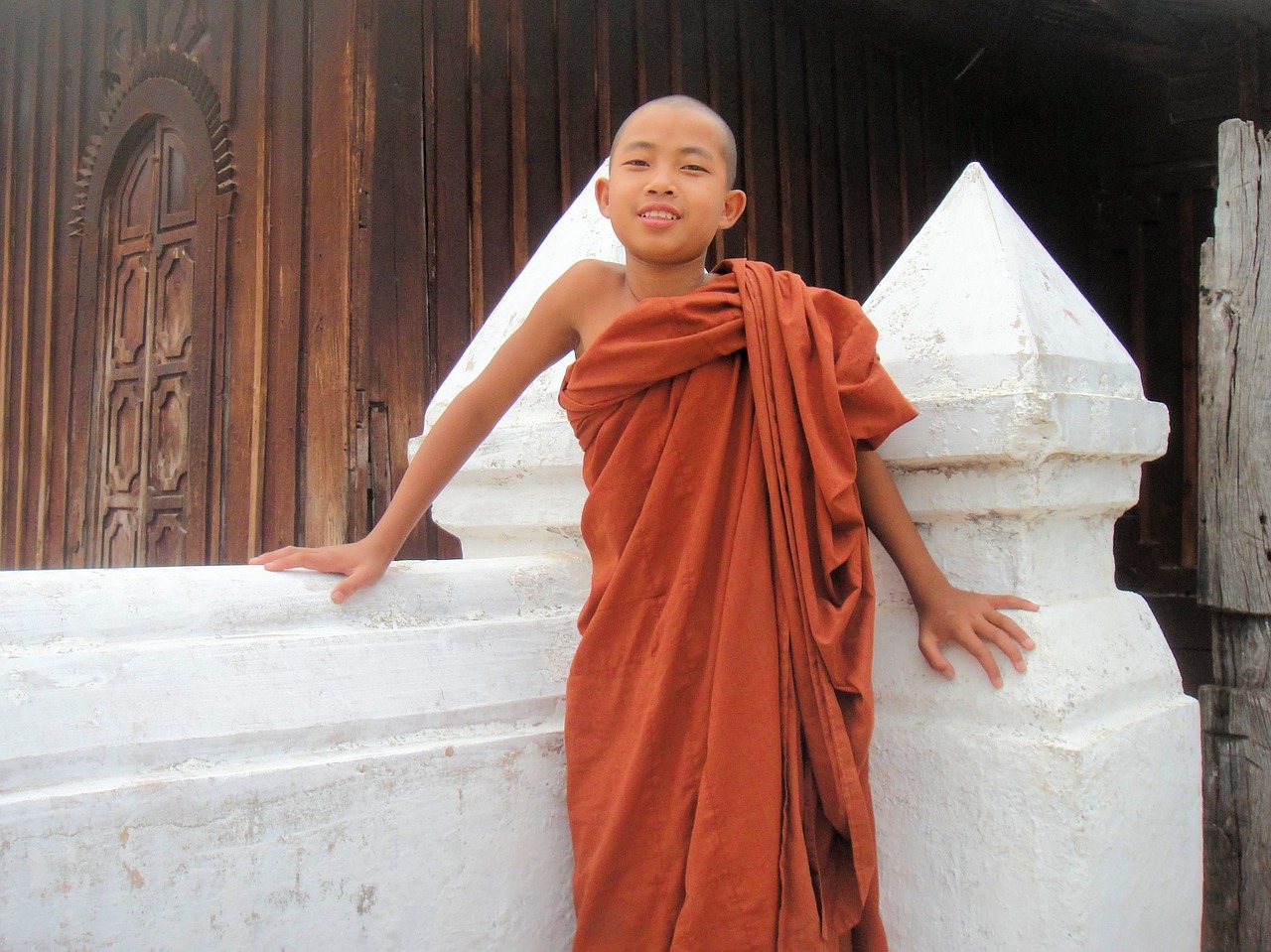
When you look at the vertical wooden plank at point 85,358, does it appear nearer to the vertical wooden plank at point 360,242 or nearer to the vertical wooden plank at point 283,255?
the vertical wooden plank at point 283,255

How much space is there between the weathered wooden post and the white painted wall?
749 millimetres

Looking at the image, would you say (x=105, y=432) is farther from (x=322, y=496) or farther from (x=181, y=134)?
(x=322, y=496)

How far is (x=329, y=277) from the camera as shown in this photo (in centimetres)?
339

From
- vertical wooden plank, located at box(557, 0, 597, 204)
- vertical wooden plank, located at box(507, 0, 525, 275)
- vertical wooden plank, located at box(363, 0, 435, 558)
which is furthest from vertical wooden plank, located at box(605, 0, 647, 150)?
vertical wooden plank, located at box(363, 0, 435, 558)

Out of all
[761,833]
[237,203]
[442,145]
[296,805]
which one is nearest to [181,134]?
[237,203]

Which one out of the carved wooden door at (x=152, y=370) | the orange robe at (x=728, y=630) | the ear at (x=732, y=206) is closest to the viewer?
the orange robe at (x=728, y=630)

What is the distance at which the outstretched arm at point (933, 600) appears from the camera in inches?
55.6

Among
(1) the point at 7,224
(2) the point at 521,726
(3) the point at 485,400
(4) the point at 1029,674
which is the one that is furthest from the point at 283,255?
(4) the point at 1029,674

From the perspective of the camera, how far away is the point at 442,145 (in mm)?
3482

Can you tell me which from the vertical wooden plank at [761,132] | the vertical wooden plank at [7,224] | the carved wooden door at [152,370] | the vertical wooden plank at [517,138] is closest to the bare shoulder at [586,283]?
the vertical wooden plank at [517,138]

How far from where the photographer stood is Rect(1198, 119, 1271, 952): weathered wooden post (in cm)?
221

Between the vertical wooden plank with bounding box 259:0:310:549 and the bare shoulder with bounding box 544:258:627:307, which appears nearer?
the bare shoulder with bounding box 544:258:627:307

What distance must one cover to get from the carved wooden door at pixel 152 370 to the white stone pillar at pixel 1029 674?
3.24 m

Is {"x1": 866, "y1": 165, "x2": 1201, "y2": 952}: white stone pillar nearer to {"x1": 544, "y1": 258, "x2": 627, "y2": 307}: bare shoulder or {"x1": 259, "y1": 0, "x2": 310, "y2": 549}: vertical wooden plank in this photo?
{"x1": 544, "y1": 258, "x2": 627, "y2": 307}: bare shoulder
